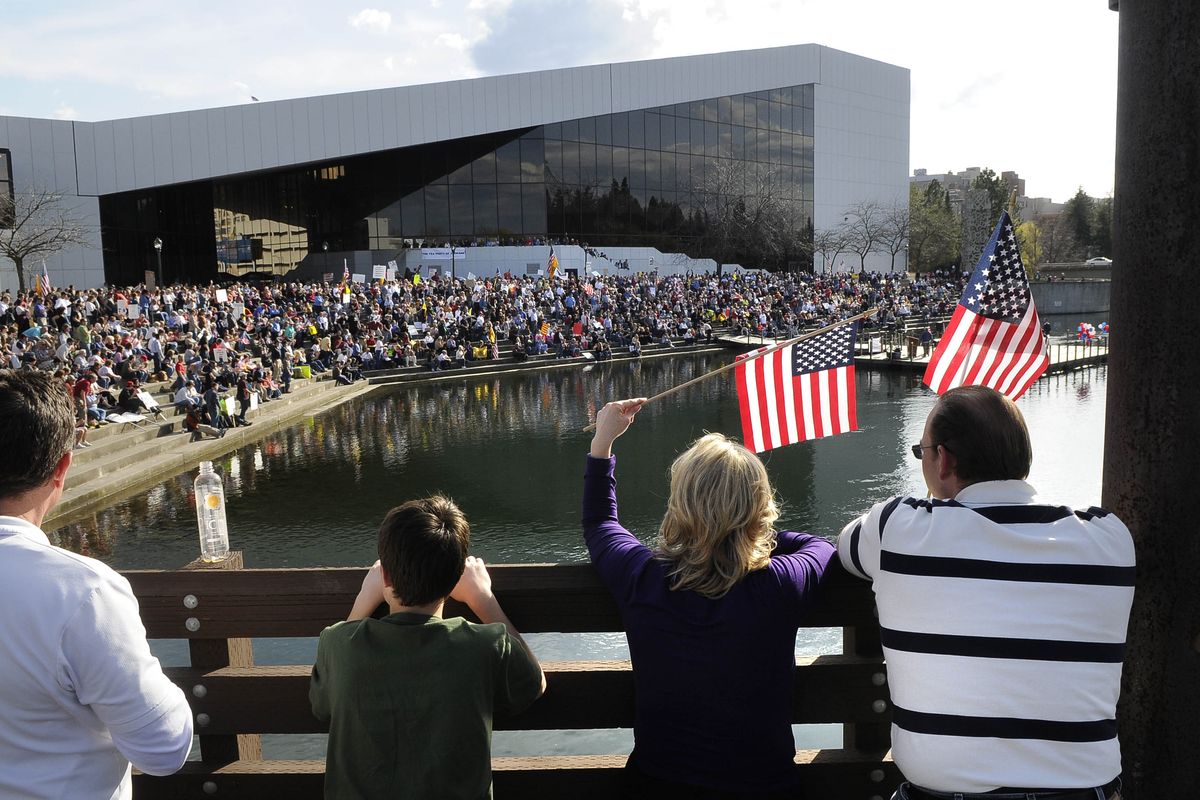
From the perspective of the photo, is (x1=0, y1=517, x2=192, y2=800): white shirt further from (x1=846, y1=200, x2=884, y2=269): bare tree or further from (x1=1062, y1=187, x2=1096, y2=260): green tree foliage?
(x1=1062, y1=187, x2=1096, y2=260): green tree foliage

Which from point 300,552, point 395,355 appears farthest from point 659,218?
point 300,552

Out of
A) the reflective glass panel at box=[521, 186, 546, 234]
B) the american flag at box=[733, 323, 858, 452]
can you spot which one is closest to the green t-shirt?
the american flag at box=[733, 323, 858, 452]

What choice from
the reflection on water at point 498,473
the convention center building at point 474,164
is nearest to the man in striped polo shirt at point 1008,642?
the reflection on water at point 498,473

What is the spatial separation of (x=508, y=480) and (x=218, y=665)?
462 inches

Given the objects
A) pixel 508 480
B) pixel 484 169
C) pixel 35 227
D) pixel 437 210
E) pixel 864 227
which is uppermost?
pixel 484 169

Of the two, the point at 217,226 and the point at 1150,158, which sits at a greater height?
the point at 217,226

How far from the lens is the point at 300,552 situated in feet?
34.8

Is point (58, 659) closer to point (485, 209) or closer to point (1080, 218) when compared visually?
point (485, 209)

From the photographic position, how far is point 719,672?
80.7 inches

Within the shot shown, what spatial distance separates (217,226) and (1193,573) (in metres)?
49.5

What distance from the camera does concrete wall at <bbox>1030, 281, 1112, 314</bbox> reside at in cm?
5478

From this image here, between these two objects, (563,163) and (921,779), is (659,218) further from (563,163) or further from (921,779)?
(921,779)

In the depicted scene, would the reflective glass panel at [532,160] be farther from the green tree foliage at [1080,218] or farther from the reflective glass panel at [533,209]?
the green tree foliage at [1080,218]

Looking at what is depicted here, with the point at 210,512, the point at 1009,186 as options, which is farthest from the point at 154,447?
the point at 1009,186
